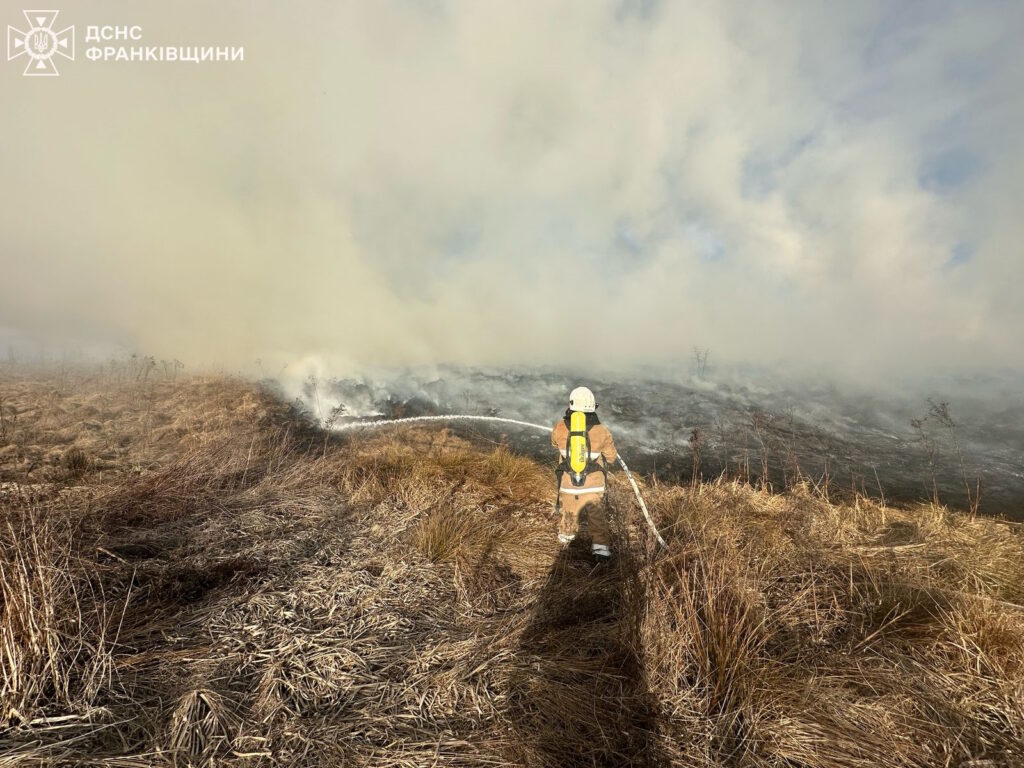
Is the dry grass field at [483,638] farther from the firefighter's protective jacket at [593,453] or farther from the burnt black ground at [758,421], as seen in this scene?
the burnt black ground at [758,421]

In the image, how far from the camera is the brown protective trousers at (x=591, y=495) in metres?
5.63

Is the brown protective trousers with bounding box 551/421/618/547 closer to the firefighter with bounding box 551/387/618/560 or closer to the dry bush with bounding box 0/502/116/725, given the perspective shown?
the firefighter with bounding box 551/387/618/560

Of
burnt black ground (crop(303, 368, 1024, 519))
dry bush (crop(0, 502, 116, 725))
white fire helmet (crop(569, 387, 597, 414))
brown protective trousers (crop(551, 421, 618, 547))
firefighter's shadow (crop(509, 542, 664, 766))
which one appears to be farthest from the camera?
burnt black ground (crop(303, 368, 1024, 519))

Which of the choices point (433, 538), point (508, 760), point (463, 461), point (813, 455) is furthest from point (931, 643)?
point (813, 455)

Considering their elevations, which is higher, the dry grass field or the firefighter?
the firefighter

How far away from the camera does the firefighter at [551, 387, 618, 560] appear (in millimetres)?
5633

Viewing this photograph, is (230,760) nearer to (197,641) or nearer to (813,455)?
(197,641)

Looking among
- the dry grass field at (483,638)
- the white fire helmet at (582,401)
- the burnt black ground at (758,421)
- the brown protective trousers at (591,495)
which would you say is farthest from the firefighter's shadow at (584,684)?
the burnt black ground at (758,421)

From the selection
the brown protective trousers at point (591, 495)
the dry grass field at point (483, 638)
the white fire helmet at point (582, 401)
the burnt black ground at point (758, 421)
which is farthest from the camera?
the burnt black ground at point (758, 421)

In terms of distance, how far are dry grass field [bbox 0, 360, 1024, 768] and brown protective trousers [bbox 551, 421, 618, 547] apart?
1.31 feet

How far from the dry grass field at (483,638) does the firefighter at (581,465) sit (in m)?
0.49

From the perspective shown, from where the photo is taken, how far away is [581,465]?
5676mm

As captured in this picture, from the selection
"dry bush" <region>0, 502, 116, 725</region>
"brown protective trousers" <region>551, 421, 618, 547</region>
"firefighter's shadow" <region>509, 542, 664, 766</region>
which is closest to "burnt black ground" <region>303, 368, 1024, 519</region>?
"brown protective trousers" <region>551, 421, 618, 547</region>

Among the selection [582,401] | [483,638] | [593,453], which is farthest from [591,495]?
[483,638]
